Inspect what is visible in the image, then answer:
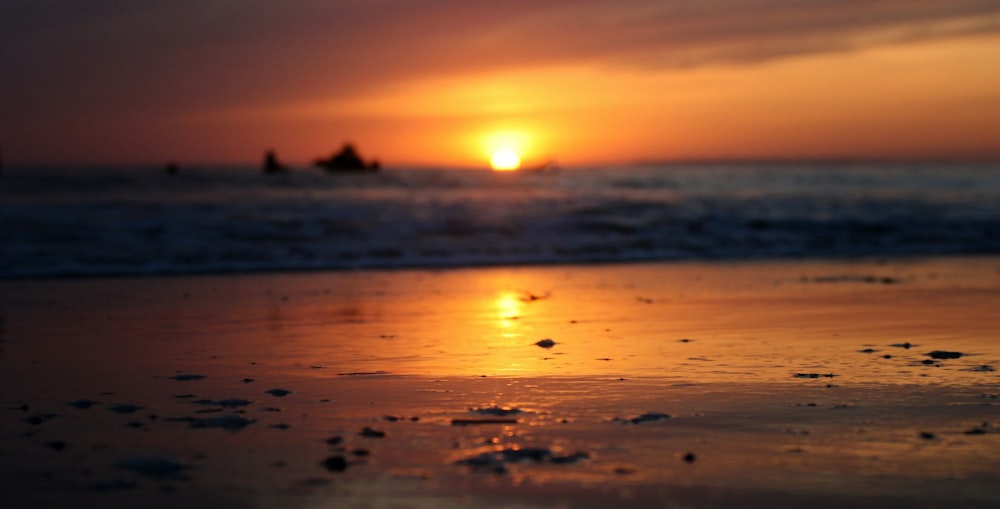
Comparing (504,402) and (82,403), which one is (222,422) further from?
(504,402)

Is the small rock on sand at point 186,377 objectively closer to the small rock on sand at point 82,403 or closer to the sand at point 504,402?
the sand at point 504,402

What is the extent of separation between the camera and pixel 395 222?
1811 centimetres

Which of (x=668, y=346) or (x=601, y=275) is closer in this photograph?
(x=668, y=346)

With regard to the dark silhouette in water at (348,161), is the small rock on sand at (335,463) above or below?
below

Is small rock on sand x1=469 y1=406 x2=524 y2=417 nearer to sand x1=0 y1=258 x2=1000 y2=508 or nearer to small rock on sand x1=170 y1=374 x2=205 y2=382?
sand x1=0 y1=258 x2=1000 y2=508

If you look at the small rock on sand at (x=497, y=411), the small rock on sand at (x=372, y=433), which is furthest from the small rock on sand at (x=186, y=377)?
the small rock on sand at (x=497, y=411)

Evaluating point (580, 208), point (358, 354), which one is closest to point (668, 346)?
point (358, 354)

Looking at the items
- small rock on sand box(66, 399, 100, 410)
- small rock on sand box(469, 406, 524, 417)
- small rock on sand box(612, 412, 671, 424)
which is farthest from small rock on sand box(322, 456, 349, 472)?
small rock on sand box(66, 399, 100, 410)

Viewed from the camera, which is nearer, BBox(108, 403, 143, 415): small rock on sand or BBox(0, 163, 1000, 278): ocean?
BBox(108, 403, 143, 415): small rock on sand

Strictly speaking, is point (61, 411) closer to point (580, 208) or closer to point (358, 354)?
point (358, 354)

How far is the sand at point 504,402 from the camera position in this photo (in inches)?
142

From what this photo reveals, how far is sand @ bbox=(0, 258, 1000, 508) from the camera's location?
3.60 metres

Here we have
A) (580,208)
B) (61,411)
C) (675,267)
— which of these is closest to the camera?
(61,411)

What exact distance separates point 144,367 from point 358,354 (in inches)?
51.9
